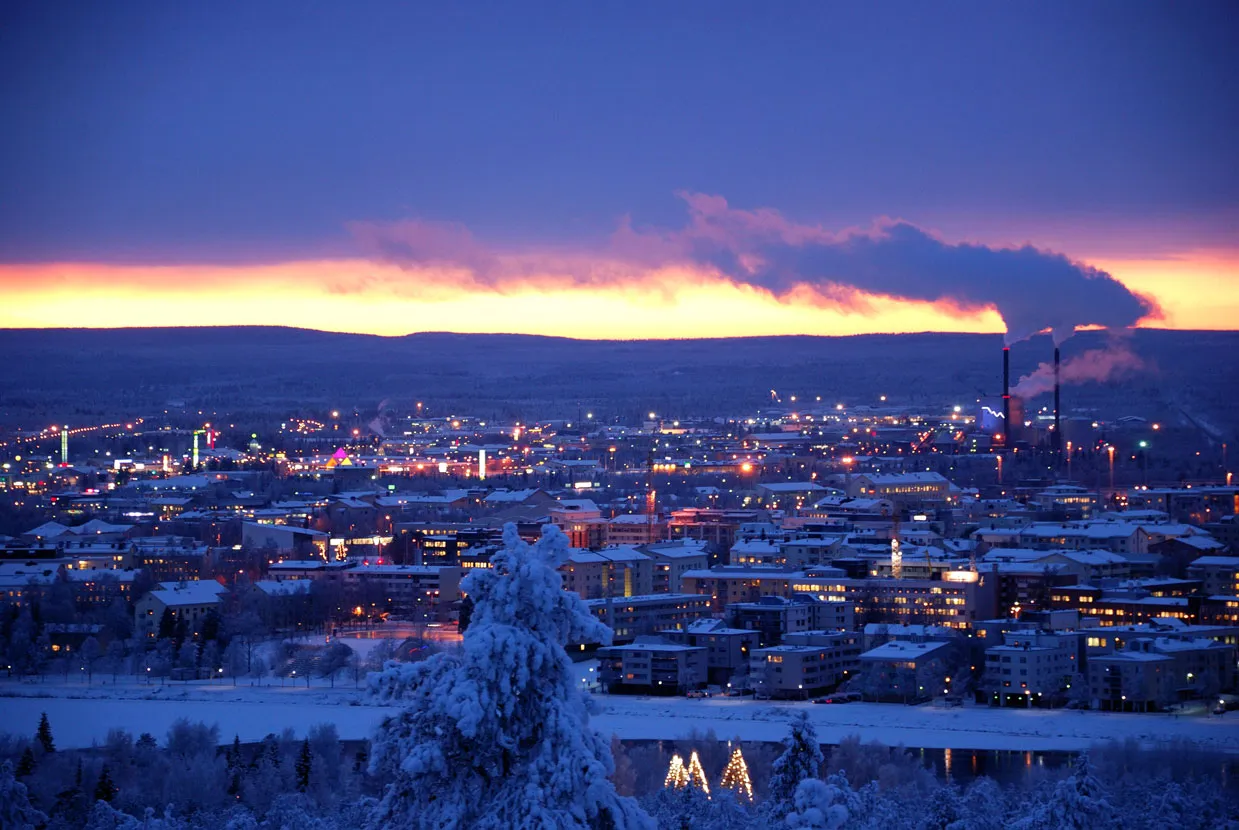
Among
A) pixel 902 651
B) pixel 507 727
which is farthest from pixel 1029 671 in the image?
pixel 507 727

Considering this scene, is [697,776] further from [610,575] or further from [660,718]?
[610,575]

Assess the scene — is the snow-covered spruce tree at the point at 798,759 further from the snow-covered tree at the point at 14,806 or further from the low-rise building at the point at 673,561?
the low-rise building at the point at 673,561

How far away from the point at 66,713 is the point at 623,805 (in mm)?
12264

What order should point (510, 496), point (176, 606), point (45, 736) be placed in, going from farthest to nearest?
point (510, 496)
point (176, 606)
point (45, 736)

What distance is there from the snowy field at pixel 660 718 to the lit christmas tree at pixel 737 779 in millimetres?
1845

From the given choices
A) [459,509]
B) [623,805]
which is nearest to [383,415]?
[459,509]

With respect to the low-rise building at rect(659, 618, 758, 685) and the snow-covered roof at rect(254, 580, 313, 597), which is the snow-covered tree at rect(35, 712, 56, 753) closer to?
the low-rise building at rect(659, 618, 758, 685)

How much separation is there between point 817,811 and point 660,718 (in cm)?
1134

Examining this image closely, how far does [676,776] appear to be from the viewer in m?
12.5

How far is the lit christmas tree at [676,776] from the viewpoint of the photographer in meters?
12.3

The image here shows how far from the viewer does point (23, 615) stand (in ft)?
69.8

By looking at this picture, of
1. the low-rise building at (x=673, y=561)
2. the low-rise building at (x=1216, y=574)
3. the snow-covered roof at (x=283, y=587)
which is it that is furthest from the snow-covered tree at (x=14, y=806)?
the low-rise building at (x=1216, y=574)

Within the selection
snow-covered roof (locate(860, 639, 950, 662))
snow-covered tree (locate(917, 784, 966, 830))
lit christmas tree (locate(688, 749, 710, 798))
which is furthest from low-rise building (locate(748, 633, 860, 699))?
snow-covered tree (locate(917, 784, 966, 830))

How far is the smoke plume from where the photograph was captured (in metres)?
46.9
